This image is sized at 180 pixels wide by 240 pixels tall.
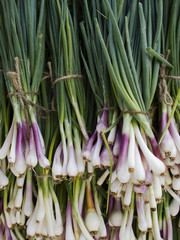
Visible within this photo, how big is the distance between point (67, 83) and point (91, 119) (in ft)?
0.55

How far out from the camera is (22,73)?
896 mm

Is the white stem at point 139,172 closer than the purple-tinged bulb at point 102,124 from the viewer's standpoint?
Yes

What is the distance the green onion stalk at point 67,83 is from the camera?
0.90 meters

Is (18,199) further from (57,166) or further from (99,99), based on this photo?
(99,99)

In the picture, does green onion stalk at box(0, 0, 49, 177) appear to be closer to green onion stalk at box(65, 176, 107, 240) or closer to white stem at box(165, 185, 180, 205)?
green onion stalk at box(65, 176, 107, 240)

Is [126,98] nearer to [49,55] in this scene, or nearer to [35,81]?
[35,81]

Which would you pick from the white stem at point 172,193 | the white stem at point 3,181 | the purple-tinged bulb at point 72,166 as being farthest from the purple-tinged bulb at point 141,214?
the white stem at point 3,181

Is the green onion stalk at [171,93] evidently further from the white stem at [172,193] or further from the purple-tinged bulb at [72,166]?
the purple-tinged bulb at [72,166]

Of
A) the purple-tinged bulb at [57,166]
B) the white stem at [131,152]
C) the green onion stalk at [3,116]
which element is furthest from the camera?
the green onion stalk at [3,116]

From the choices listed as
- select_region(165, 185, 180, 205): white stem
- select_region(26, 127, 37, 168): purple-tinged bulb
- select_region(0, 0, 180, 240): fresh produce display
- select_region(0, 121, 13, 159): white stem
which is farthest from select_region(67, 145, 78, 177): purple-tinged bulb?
select_region(165, 185, 180, 205): white stem

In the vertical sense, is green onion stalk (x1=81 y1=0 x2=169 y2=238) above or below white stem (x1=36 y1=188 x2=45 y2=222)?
above

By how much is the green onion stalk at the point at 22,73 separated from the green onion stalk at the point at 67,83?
0.18 feet

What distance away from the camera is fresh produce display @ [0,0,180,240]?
0.81 meters

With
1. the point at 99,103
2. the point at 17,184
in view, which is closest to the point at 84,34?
the point at 99,103
